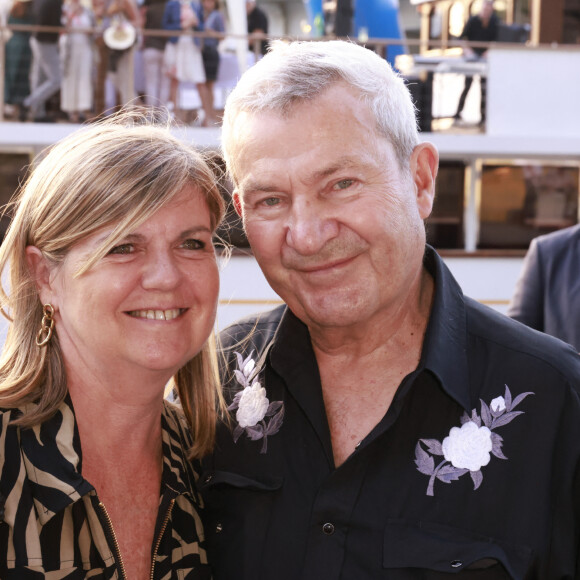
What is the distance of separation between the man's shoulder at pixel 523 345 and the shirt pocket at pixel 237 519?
2.04ft

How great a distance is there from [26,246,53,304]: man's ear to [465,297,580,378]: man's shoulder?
104cm

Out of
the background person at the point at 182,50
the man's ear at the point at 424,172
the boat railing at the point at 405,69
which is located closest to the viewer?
the man's ear at the point at 424,172

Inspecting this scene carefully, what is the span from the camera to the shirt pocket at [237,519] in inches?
91.9

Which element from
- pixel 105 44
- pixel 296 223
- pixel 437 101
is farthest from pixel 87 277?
pixel 437 101

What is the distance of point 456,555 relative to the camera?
213cm

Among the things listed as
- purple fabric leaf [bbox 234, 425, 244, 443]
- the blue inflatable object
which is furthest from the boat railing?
purple fabric leaf [bbox 234, 425, 244, 443]

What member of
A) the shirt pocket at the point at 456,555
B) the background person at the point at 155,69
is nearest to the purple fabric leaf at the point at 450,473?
the shirt pocket at the point at 456,555

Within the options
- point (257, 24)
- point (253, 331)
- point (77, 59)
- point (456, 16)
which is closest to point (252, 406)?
point (253, 331)

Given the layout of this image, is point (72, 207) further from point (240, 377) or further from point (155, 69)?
point (155, 69)

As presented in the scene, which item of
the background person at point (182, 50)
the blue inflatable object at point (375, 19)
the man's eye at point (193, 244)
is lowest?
the man's eye at point (193, 244)

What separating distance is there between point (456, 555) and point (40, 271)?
1.18 m

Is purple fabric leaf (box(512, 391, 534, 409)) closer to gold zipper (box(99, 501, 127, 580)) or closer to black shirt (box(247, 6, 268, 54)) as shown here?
gold zipper (box(99, 501, 127, 580))

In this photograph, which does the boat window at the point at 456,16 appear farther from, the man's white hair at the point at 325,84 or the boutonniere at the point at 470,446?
the boutonniere at the point at 470,446

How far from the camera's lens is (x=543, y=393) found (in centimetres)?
224
